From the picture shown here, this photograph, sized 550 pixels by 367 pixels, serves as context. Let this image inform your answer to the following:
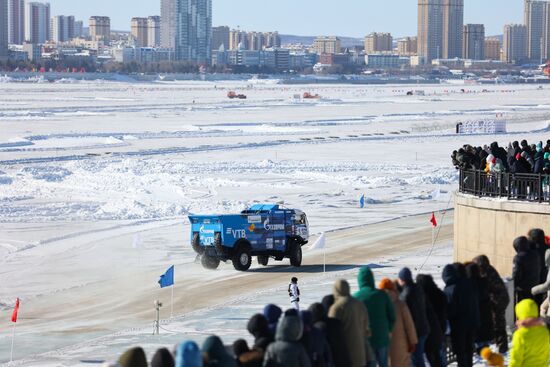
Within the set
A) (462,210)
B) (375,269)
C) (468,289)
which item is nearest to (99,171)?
(375,269)

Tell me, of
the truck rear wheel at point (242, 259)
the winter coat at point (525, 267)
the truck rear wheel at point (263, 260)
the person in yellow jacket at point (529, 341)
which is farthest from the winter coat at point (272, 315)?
the truck rear wheel at point (263, 260)

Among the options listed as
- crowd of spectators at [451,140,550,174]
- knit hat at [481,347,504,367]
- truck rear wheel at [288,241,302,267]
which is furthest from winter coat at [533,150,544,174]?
knit hat at [481,347,504,367]

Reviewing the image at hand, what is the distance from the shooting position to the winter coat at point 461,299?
43.3ft

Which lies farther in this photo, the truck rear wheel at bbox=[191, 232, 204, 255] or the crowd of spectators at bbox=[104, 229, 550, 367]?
the truck rear wheel at bbox=[191, 232, 204, 255]

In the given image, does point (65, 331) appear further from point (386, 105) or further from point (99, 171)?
point (386, 105)

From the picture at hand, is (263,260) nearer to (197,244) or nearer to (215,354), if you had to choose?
(197,244)

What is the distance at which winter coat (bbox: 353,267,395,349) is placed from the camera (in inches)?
472

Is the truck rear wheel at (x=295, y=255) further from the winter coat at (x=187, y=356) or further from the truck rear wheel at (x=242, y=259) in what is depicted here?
the winter coat at (x=187, y=356)

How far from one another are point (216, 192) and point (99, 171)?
9212 mm

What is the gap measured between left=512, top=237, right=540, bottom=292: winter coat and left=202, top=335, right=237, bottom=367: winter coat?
595 centimetres

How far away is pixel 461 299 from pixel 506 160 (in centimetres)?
1241

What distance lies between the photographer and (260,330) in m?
10.6

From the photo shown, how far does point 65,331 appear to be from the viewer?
21.7m

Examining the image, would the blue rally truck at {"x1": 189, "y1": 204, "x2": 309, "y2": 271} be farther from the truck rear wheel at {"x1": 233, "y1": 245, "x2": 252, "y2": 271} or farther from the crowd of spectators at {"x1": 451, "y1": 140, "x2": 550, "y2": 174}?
the crowd of spectators at {"x1": 451, "y1": 140, "x2": 550, "y2": 174}
